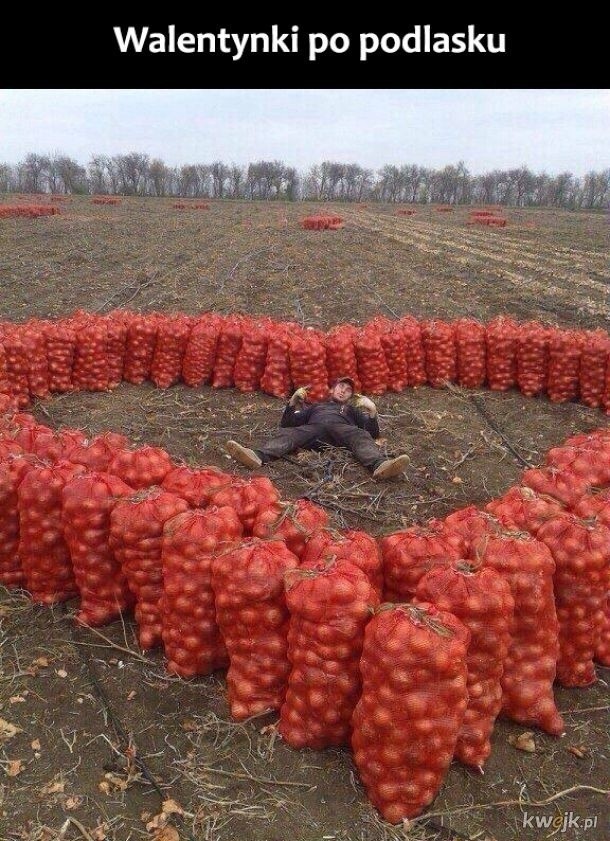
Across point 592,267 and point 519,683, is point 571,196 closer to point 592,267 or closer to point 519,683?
point 592,267

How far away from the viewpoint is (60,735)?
314 centimetres

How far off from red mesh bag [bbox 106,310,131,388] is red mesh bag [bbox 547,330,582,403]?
5469mm

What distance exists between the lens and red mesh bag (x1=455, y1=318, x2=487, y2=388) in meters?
8.16

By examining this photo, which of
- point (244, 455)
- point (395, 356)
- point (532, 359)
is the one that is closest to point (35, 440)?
point (244, 455)

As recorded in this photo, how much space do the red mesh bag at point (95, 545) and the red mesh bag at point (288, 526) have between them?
89 cm

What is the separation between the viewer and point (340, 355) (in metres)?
7.67

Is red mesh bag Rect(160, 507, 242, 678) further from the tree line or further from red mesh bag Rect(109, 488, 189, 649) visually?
the tree line

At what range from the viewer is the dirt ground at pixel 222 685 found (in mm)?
2732

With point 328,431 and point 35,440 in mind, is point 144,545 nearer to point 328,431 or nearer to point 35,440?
point 35,440

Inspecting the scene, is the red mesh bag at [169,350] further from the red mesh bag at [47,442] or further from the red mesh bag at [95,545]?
the red mesh bag at [95,545]

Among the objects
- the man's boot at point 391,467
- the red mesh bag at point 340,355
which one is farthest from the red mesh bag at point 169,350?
the man's boot at point 391,467

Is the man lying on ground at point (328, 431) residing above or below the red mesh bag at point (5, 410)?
below

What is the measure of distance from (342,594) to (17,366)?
6.08m

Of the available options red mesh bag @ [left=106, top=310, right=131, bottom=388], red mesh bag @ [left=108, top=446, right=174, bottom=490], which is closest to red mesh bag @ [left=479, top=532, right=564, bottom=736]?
red mesh bag @ [left=108, top=446, right=174, bottom=490]
